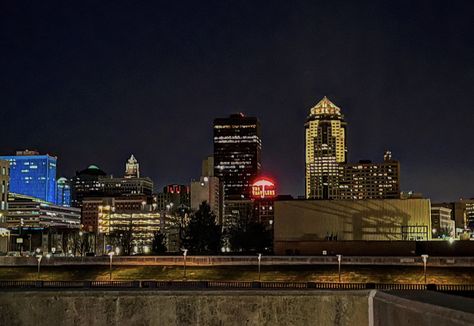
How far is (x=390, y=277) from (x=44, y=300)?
147 ft

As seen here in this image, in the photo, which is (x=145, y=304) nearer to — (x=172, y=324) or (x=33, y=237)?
(x=172, y=324)

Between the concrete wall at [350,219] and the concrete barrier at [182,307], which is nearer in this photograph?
the concrete barrier at [182,307]

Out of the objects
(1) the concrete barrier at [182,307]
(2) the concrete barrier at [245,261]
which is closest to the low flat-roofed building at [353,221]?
(2) the concrete barrier at [245,261]

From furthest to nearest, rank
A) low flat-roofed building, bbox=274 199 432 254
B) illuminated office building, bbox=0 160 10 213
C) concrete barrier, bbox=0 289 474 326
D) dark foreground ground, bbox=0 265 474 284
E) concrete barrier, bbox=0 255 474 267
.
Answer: illuminated office building, bbox=0 160 10 213, low flat-roofed building, bbox=274 199 432 254, concrete barrier, bbox=0 255 474 267, dark foreground ground, bbox=0 265 474 284, concrete barrier, bbox=0 289 474 326

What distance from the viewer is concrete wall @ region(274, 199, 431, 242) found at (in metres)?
105

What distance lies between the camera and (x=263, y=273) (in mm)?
72688

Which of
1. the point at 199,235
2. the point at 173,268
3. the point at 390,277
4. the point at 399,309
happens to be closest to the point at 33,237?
the point at 199,235

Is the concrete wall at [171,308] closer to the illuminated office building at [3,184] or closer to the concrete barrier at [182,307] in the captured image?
the concrete barrier at [182,307]

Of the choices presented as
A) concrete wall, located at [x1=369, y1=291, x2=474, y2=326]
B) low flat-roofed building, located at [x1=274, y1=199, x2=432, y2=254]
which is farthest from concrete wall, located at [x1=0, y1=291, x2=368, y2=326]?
low flat-roofed building, located at [x1=274, y1=199, x2=432, y2=254]

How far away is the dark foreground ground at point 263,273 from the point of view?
68.4m

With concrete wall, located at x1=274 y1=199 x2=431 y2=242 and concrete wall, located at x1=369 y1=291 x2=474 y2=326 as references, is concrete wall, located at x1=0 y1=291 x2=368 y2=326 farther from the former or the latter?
concrete wall, located at x1=274 y1=199 x2=431 y2=242

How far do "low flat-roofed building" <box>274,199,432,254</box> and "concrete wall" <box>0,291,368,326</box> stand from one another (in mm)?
Result: 74344

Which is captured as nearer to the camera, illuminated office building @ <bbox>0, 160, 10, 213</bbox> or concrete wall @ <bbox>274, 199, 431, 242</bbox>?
concrete wall @ <bbox>274, 199, 431, 242</bbox>

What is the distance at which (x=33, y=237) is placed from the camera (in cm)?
19100
